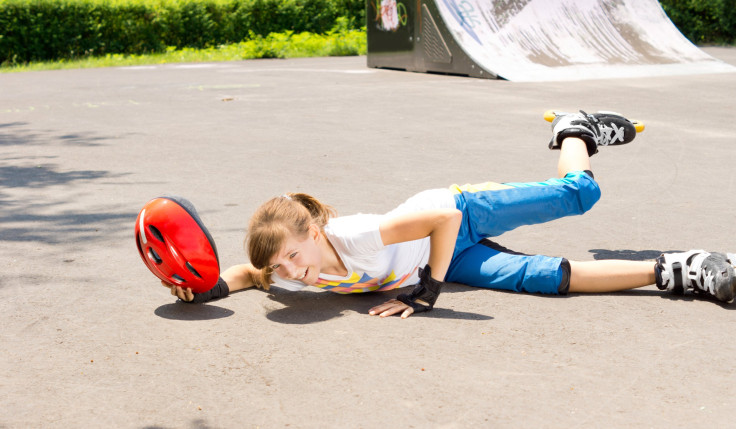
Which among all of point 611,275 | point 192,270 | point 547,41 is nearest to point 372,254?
point 192,270

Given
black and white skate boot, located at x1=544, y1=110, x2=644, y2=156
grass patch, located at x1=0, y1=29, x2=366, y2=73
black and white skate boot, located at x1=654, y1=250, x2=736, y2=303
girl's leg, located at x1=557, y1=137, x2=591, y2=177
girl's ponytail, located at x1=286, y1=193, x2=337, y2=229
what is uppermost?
black and white skate boot, located at x1=544, y1=110, x2=644, y2=156

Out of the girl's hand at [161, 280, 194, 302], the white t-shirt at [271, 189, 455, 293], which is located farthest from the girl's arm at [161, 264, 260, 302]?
the white t-shirt at [271, 189, 455, 293]

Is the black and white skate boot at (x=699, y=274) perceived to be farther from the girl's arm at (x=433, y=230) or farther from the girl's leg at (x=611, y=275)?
the girl's arm at (x=433, y=230)

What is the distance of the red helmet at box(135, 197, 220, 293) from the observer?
3.64m

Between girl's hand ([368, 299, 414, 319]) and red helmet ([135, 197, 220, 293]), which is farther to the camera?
girl's hand ([368, 299, 414, 319])

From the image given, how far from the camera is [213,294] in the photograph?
4.05 metres

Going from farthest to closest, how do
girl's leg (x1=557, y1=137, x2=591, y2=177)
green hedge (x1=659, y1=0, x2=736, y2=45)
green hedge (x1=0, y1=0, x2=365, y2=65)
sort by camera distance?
green hedge (x1=659, y1=0, x2=736, y2=45) < green hedge (x1=0, y1=0, x2=365, y2=65) < girl's leg (x1=557, y1=137, x2=591, y2=177)

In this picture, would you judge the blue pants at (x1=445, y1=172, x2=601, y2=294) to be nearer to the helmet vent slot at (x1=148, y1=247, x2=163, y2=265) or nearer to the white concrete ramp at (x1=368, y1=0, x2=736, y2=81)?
the helmet vent slot at (x1=148, y1=247, x2=163, y2=265)

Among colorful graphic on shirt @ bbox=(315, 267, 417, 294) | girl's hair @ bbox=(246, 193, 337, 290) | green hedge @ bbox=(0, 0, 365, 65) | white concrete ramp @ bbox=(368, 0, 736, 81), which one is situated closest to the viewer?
girl's hair @ bbox=(246, 193, 337, 290)

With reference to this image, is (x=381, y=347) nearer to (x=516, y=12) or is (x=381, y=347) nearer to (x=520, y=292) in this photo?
(x=520, y=292)

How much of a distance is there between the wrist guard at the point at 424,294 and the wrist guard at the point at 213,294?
0.91 m

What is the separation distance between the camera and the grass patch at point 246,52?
22906 millimetres

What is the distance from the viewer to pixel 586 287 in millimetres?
4043

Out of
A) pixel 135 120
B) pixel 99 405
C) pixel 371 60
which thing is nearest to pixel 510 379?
pixel 99 405
